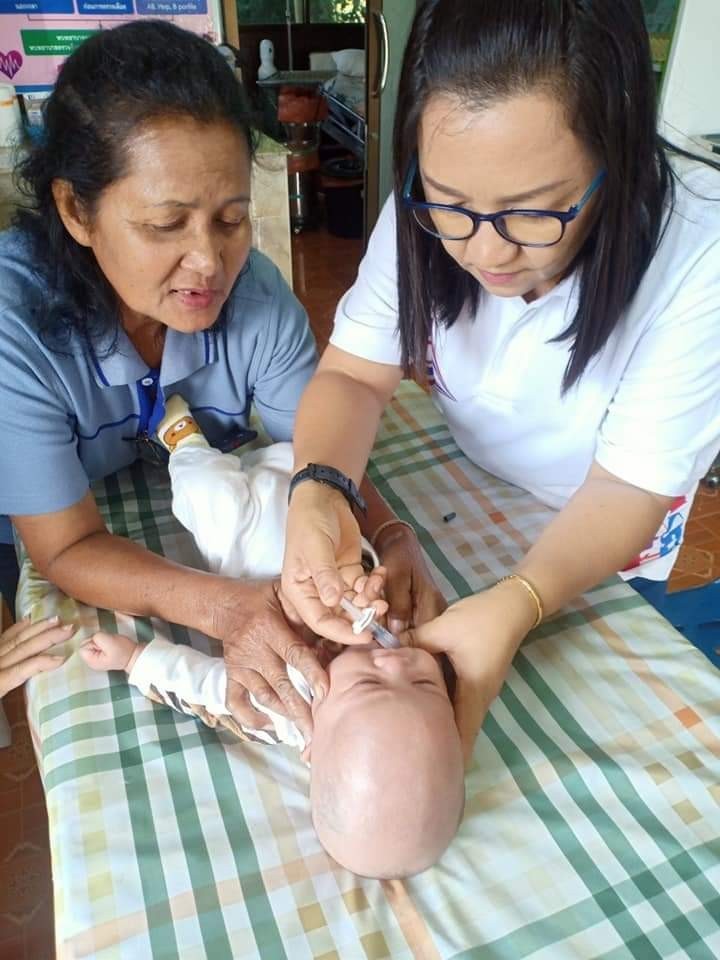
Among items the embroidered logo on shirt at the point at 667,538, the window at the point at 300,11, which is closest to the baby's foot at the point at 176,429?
the embroidered logo on shirt at the point at 667,538

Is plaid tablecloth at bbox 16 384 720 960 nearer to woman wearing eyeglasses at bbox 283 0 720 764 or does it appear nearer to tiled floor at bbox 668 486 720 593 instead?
woman wearing eyeglasses at bbox 283 0 720 764

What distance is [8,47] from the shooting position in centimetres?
270

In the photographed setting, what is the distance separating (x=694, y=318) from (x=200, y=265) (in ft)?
2.38

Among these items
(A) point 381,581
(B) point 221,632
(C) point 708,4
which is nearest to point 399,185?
(A) point 381,581

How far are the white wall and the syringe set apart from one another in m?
3.00

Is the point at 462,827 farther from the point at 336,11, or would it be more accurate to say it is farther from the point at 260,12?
the point at 336,11

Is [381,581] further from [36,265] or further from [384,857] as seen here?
[36,265]

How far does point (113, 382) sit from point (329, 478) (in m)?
0.41

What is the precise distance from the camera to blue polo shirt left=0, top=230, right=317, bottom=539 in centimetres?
112

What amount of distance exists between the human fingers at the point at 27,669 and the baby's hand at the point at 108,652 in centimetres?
4

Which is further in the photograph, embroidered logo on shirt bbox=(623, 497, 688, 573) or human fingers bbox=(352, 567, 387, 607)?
embroidered logo on shirt bbox=(623, 497, 688, 573)

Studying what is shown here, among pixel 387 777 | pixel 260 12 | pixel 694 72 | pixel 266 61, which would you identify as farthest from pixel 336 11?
pixel 387 777

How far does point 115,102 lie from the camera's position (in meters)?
0.98

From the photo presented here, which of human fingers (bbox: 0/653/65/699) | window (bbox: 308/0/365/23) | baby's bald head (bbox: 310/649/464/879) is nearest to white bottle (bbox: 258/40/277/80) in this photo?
window (bbox: 308/0/365/23)
